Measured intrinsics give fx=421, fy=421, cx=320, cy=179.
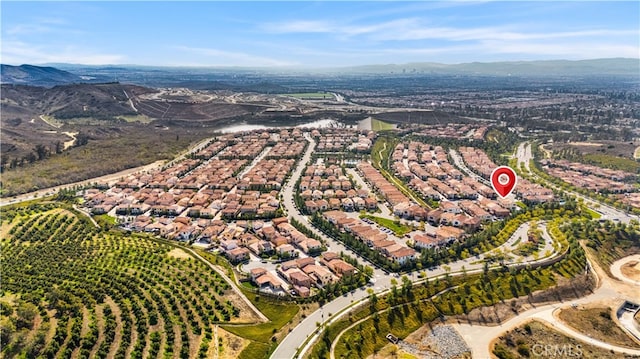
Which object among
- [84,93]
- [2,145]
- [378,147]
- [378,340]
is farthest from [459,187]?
[84,93]

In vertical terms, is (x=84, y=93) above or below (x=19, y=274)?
above

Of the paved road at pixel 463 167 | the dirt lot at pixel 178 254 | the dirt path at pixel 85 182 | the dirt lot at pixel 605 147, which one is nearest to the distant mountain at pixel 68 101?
the dirt path at pixel 85 182

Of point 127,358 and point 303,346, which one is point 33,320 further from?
point 303,346

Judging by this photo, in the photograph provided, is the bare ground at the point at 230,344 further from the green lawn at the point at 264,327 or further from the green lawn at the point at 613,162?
the green lawn at the point at 613,162

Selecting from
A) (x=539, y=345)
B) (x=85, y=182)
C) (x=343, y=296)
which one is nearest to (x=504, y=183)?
(x=539, y=345)

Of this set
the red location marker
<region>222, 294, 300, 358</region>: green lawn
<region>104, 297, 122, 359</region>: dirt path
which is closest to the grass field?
the red location marker

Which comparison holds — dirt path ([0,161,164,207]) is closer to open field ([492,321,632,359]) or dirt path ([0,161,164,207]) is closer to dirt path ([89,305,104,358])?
dirt path ([89,305,104,358])
